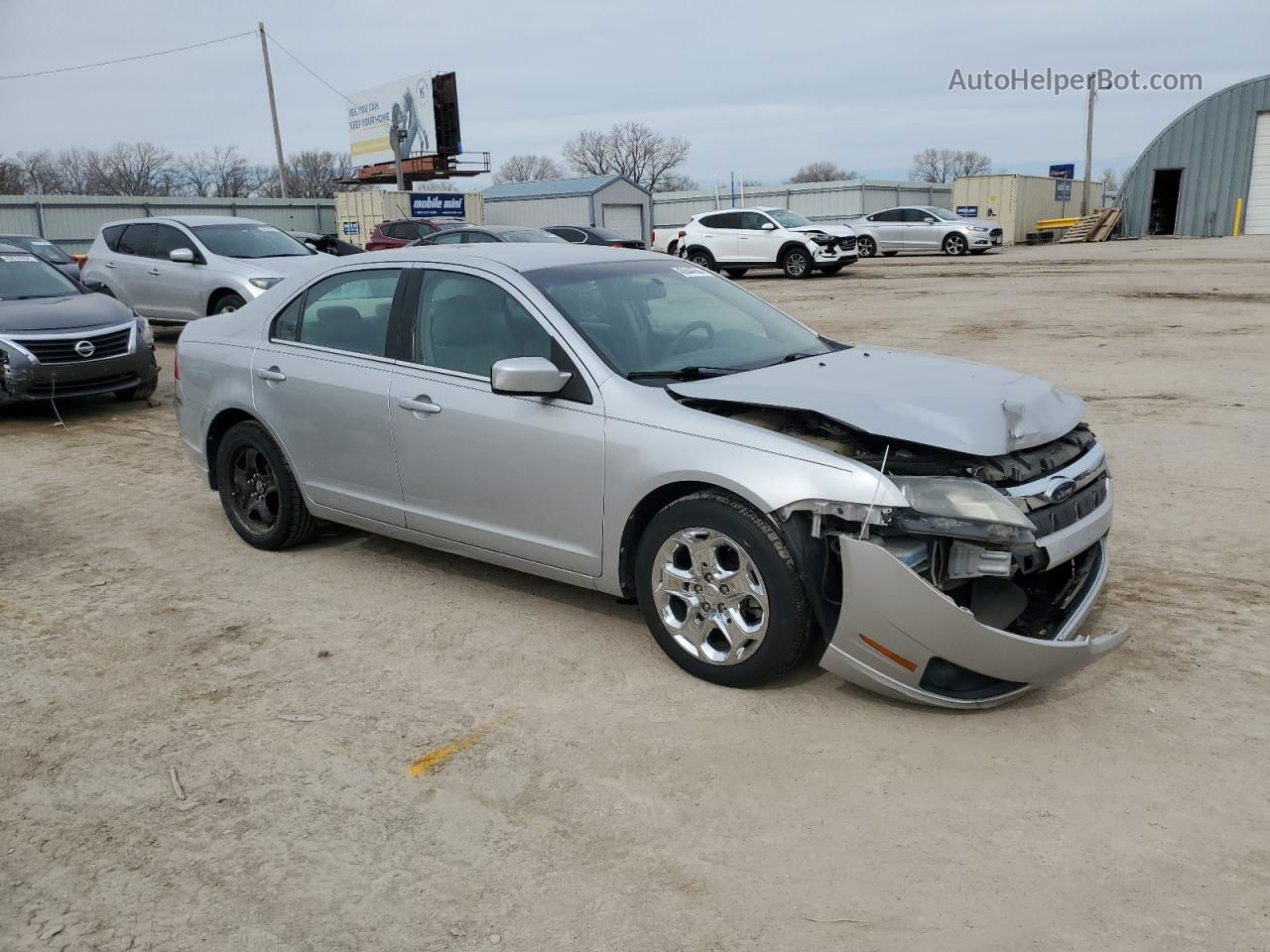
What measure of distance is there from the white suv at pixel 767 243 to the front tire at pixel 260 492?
64.2 ft

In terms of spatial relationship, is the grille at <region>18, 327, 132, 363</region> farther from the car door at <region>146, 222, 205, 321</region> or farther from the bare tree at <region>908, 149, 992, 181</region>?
the bare tree at <region>908, 149, 992, 181</region>

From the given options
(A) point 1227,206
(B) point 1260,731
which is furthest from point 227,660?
(A) point 1227,206

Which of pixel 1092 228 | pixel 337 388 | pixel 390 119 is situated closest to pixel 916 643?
pixel 337 388

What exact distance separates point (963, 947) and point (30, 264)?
444 inches

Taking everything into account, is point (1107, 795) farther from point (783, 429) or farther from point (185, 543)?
point (185, 543)

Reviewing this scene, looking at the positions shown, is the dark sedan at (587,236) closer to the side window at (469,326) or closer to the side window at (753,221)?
the side window at (753,221)

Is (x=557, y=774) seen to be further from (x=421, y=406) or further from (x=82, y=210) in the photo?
(x=82, y=210)

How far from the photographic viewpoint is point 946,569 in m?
3.61

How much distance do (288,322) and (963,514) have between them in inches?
144

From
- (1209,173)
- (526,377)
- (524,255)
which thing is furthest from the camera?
(1209,173)

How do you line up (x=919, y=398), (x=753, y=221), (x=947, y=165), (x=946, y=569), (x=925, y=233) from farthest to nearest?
(x=947, y=165) → (x=925, y=233) → (x=753, y=221) → (x=919, y=398) → (x=946, y=569)

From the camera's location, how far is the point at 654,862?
3020mm

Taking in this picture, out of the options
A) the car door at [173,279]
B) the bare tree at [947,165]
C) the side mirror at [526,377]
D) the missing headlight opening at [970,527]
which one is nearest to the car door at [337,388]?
the side mirror at [526,377]

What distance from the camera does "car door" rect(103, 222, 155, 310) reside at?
46.6ft
